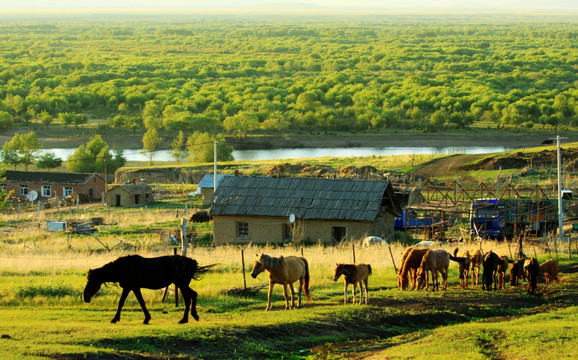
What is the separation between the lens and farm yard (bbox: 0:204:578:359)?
1498 cm

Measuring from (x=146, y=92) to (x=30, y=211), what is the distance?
8640 cm

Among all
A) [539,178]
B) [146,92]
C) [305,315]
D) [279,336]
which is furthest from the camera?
[146,92]

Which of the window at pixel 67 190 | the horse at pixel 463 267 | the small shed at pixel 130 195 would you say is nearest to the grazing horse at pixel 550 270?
the horse at pixel 463 267

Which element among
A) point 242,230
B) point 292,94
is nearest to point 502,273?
point 242,230

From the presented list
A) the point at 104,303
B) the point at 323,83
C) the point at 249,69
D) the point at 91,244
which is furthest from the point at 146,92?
the point at 104,303

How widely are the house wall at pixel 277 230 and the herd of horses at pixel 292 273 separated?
8.58 meters

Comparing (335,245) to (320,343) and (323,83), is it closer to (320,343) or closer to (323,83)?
(320,343)

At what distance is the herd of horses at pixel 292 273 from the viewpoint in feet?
54.0

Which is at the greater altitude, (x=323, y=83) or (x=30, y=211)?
(x=323, y=83)

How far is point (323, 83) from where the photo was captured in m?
147

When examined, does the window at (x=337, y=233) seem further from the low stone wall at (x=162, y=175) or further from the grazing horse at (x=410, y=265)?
the low stone wall at (x=162, y=175)

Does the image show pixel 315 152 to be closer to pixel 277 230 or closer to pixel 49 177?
pixel 49 177

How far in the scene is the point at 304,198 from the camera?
34.4m

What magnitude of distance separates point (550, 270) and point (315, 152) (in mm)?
66228
